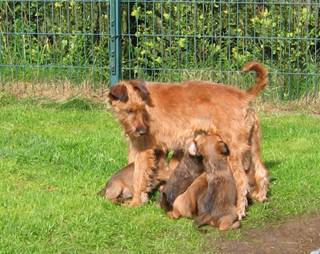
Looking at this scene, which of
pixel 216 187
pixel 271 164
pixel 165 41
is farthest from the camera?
pixel 165 41

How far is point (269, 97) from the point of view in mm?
12055

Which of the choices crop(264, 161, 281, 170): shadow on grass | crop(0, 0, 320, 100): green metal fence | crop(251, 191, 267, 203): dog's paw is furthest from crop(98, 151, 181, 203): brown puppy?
crop(0, 0, 320, 100): green metal fence

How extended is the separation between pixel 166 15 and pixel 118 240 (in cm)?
646

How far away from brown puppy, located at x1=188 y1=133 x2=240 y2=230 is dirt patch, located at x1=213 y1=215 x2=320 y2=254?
22 cm

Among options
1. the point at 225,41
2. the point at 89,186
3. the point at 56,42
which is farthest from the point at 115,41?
the point at 89,186

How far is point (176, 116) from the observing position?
7.43 m

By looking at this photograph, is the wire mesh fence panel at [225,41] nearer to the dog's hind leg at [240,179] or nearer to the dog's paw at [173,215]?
the dog's hind leg at [240,179]

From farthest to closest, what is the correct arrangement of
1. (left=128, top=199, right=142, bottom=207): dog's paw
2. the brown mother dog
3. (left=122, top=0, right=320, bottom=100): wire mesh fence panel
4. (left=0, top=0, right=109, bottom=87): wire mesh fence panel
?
1. (left=0, top=0, right=109, bottom=87): wire mesh fence panel
2. (left=122, top=0, right=320, bottom=100): wire mesh fence panel
3. (left=128, top=199, right=142, bottom=207): dog's paw
4. the brown mother dog

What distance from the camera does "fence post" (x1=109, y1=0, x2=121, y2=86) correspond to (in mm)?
12039

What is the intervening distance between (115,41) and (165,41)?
0.83 metres

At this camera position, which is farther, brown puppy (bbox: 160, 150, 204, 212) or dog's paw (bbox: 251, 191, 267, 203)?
→ dog's paw (bbox: 251, 191, 267, 203)

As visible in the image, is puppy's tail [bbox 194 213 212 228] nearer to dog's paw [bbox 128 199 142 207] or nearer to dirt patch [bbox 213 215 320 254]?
dirt patch [bbox 213 215 320 254]

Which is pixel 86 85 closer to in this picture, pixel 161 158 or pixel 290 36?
pixel 290 36

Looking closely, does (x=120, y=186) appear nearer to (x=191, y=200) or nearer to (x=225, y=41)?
(x=191, y=200)
